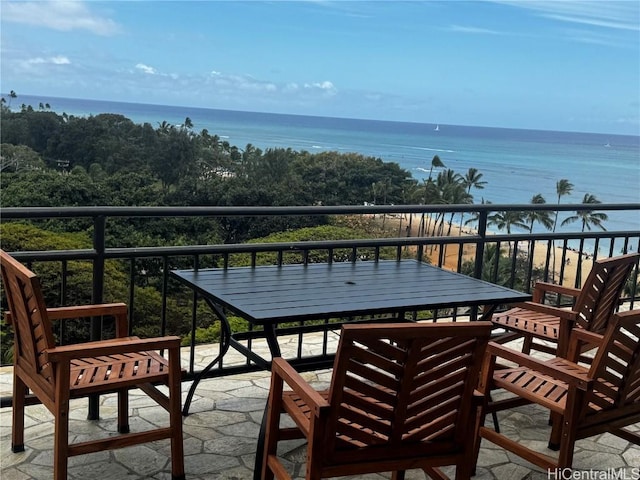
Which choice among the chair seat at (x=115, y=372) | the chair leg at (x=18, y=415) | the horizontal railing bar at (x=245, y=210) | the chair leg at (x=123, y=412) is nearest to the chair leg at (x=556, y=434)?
the horizontal railing bar at (x=245, y=210)

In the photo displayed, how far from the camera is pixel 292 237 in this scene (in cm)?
2272

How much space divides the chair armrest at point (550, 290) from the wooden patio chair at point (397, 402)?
1931 mm

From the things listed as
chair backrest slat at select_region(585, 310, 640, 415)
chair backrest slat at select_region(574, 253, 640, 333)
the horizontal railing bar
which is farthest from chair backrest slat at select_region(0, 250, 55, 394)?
chair backrest slat at select_region(574, 253, 640, 333)

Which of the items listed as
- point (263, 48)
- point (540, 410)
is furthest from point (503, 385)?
point (263, 48)

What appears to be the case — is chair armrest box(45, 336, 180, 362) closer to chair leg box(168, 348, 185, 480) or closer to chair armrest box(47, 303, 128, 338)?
chair leg box(168, 348, 185, 480)

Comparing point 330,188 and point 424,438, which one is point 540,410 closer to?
point 424,438

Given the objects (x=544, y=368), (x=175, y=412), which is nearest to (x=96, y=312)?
(x=175, y=412)

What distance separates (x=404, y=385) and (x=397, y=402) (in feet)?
0.21

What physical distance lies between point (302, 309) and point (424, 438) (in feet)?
2.78

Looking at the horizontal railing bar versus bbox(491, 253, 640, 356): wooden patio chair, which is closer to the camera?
the horizontal railing bar

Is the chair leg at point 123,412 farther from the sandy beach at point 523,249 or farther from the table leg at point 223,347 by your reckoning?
the sandy beach at point 523,249

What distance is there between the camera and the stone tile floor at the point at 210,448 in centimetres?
293

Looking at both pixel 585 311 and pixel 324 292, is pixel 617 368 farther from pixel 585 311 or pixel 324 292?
pixel 324 292

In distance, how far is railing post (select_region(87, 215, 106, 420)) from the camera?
3.19 meters
